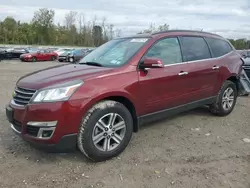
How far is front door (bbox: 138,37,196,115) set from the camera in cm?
381

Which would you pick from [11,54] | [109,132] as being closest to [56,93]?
[109,132]

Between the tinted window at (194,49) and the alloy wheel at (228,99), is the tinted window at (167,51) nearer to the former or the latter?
the tinted window at (194,49)

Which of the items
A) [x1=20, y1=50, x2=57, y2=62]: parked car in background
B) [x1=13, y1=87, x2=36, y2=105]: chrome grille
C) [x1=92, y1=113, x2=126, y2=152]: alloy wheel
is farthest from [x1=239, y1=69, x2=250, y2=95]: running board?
[x1=20, y1=50, x2=57, y2=62]: parked car in background

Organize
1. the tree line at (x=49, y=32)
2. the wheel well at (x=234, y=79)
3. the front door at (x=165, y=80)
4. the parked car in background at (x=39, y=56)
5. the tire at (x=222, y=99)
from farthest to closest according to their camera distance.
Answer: the tree line at (x=49, y=32) < the parked car in background at (x=39, y=56) < the wheel well at (x=234, y=79) < the tire at (x=222, y=99) < the front door at (x=165, y=80)

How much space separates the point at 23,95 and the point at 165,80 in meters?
2.08

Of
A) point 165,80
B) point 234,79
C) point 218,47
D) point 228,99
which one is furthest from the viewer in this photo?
point 234,79

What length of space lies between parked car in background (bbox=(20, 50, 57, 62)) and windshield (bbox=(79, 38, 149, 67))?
25.1m

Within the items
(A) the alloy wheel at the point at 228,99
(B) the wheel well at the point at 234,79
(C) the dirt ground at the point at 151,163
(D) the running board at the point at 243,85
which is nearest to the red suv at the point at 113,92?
(C) the dirt ground at the point at 151,163

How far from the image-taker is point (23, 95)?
3301 mm

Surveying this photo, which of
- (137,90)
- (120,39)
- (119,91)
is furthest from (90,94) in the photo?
(120,39)

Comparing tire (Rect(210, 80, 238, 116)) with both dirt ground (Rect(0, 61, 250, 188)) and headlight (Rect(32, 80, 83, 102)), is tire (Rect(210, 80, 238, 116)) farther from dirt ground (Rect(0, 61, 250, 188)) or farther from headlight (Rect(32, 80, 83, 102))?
headlight (Rect(32, 80, 83, 102))

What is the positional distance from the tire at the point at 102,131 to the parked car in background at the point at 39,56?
86.0 ft

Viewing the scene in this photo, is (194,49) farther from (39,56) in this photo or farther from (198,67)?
(39,56)

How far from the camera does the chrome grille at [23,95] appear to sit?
3195 mm
